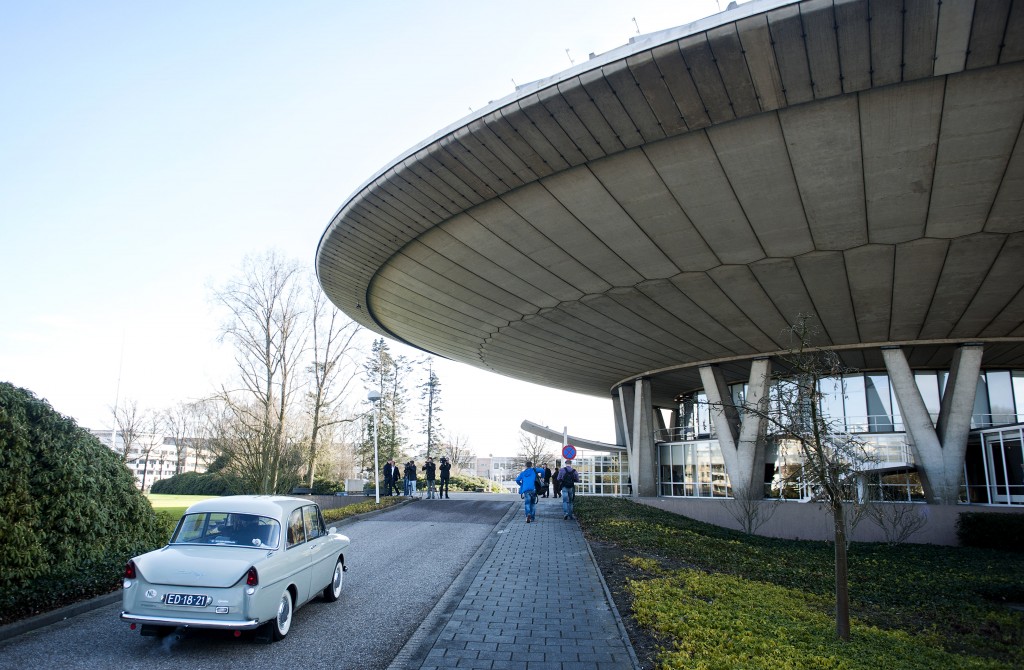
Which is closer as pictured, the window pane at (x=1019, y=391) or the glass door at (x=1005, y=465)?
the glass door at (x=1005, y=465)

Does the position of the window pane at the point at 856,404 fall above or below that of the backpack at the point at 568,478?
above

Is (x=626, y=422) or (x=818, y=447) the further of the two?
(x=626, y=422)

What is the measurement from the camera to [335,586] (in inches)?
336

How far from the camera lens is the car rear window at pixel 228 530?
6949 mm

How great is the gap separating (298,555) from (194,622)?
1.43m

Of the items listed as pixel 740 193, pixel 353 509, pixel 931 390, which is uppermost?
pixel 740 193

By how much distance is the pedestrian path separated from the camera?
5848mm

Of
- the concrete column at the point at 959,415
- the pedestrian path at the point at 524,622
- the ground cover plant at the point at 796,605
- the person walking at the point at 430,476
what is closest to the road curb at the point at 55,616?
the pedestrian path at the point at 524,622

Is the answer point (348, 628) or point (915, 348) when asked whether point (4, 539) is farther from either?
point (915, 348)

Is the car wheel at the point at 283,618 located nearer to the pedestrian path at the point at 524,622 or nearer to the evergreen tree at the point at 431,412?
the pedestrian path at the point at 524,622

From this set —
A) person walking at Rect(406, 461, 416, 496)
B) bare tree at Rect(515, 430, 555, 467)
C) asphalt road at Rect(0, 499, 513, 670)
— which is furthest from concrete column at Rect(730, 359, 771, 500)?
bare tree at Rect(515, 430, 555, 467)

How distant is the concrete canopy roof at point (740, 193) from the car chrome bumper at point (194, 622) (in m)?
9.40

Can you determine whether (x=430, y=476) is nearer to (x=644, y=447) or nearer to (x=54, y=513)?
(x=644, y=447)

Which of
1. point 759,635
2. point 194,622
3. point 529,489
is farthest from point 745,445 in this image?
point 194,622
